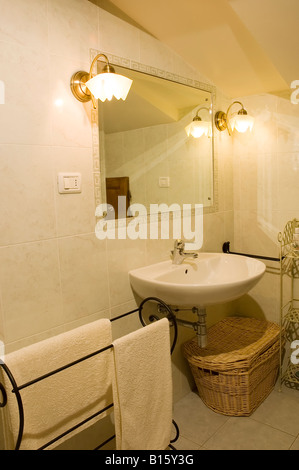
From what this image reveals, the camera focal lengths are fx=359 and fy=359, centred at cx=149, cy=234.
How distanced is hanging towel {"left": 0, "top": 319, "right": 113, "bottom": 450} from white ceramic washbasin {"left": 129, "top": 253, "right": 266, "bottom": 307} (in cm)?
34

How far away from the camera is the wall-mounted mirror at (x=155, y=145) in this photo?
171cm

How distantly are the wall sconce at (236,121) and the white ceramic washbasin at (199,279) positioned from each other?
2.68ft

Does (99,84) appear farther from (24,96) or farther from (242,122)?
(242,122)

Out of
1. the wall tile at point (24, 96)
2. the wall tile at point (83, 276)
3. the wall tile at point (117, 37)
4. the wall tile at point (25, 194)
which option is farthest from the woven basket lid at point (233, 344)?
the wall tile at point (117, 37)

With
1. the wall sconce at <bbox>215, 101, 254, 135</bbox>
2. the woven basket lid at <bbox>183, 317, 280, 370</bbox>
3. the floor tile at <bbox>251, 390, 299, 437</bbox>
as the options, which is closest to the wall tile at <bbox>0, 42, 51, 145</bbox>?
the wall sconce at <bbox>215, 101, 254, 135</bbox>

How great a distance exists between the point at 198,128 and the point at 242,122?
0.90 feet

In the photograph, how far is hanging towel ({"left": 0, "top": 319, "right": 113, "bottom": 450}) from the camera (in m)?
1.17

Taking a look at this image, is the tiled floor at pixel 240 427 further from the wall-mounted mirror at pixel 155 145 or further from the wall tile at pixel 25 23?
the wall tile at pixel 25 23

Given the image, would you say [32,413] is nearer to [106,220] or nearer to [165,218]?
[106,220]

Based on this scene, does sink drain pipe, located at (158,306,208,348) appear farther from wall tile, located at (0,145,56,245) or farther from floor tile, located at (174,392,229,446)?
wall tile, located at (0,145,56,245)

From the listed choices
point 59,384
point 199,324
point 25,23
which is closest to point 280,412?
point 199,324

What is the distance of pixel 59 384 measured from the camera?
1292 millimetres
